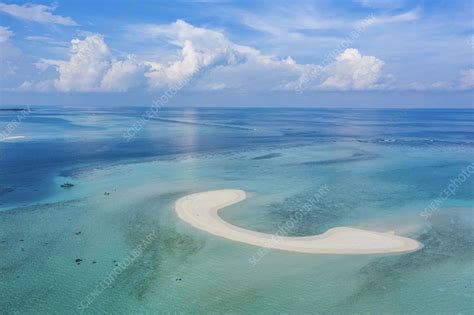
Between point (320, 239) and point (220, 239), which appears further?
point (320, 239)

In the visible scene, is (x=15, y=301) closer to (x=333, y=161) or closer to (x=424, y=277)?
(x=424, y=277)

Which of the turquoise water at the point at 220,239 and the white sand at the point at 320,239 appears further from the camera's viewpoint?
the white sand at the point at 320,239

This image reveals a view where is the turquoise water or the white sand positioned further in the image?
the white sand

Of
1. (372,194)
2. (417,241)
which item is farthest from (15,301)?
(372,194)

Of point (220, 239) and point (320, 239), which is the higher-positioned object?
point (320, 239)
